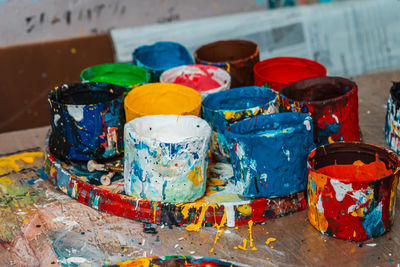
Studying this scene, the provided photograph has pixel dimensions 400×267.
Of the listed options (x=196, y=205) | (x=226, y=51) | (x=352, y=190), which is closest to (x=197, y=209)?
(x=196, y=205)

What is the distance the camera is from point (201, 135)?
143 centimetres

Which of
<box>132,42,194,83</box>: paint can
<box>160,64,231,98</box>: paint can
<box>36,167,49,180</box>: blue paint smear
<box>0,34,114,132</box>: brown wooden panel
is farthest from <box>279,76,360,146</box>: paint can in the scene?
<box>0,34,114,132</box>: brown wooden panel

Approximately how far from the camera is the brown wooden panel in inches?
100

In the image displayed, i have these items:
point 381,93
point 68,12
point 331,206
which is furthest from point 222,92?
point 68,12

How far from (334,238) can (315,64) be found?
2.31ft

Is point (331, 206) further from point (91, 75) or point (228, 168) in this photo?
point (91, 75)

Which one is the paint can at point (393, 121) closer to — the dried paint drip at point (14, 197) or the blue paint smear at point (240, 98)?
the blue paint smear at point (240, 98)

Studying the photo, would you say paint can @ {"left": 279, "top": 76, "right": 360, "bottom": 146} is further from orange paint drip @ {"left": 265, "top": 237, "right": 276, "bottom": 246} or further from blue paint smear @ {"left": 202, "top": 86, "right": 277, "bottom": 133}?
orange paint drip @ {"left": 265, "top": 237, "right": 276, "bottom": 246}

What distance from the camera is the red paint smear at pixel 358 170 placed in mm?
1459

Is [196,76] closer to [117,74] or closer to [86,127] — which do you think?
[117,74]

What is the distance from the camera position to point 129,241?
4.68 feet

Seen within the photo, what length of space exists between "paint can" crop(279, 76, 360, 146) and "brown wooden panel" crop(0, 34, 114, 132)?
1.17 metres

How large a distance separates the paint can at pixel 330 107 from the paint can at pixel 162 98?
0.88 feet

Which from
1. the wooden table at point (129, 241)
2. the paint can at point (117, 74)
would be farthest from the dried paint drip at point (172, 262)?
the paint can at point (117, 74)
